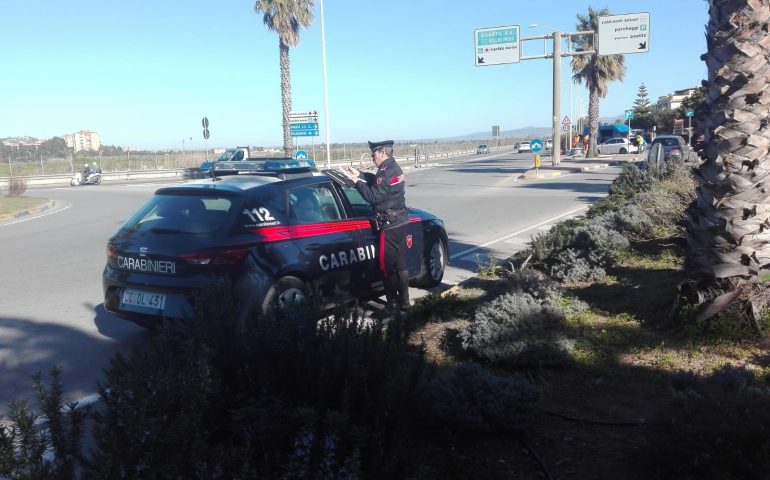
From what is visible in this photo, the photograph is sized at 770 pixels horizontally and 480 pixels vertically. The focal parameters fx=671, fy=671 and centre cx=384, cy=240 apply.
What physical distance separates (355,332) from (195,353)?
816 mm

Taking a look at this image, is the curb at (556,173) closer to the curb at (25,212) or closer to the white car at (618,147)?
the white car at (618,147)

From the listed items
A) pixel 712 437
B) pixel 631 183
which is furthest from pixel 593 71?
pixel 712 437

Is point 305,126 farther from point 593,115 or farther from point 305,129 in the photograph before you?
point 593,115

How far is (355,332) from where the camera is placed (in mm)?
3379

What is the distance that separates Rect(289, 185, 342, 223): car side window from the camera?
6512 mm

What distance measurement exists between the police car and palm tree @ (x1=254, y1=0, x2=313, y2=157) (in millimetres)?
30957

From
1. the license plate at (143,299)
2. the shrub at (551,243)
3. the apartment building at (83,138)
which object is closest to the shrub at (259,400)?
the license plate at (143,299)

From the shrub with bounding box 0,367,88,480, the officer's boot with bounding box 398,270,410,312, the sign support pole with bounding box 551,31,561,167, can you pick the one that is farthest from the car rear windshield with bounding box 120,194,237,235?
the sign support pole with bounding box 551,31,561,167

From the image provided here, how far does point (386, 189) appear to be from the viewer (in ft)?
22.0

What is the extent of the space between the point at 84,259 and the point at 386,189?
7388 mm

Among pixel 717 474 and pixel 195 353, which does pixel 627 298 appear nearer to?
pixel 717 474

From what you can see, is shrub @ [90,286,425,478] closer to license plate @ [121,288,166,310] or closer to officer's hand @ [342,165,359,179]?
license plate @ [121,288,166,310]

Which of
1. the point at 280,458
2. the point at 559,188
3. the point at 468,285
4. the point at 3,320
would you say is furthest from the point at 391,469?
the point at 559,188

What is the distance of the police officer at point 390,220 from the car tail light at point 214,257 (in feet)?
5.12
